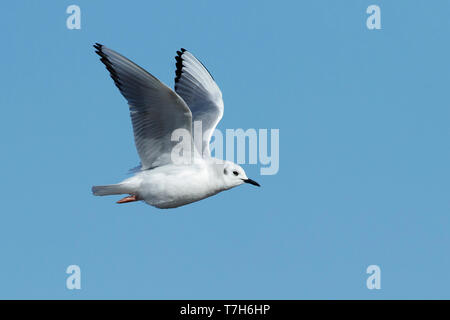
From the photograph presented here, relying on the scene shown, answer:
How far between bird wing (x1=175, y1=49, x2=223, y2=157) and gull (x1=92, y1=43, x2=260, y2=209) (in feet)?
1.71

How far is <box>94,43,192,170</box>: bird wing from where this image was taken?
8.99 meters

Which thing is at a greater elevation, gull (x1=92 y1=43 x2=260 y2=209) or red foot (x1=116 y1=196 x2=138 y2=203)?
gull (x1=92 y1=43 x2=260 y2=209)

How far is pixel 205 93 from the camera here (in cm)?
1138

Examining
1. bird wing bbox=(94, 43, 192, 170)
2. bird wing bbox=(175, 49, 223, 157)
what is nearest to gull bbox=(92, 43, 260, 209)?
bird wing bbox=(94, 43, 192, 170)

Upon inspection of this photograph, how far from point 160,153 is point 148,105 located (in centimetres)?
82

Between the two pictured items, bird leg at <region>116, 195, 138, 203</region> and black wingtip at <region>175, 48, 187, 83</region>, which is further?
black wingtip at <region>175, 48, 187, 83</region>

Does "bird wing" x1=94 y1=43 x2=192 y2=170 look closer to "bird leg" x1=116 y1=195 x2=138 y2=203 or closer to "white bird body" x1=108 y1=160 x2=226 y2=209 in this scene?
"white bird body" x1=108 y1=160 x2=226 y2=209

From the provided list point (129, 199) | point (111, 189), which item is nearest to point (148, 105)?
point (111, 189)

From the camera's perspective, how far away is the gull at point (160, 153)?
29.7 feet

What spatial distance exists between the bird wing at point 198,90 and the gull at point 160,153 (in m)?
0.52

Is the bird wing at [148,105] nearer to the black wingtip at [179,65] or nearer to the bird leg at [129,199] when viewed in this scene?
the bird leg at [129,199]

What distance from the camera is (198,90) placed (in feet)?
37.5

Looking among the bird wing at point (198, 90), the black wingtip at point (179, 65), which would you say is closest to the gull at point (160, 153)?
the bird wing at point (198, 90)
